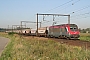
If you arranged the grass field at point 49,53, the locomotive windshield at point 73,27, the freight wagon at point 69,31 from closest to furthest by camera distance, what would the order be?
the grass field at point 49,53 → the freight wagon at point 69,31 → the locomotive windshield at point 73,27

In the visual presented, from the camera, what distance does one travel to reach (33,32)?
2972 inches

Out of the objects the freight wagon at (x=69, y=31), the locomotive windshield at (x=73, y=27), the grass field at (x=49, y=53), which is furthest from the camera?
the locomotive windshield at (x=73, y=27)

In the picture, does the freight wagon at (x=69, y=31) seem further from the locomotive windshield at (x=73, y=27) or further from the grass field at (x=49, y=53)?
the grass field at (x=49, y=53)

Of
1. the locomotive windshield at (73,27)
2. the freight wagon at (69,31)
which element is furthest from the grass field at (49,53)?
the locomotive windshield at (73,27)

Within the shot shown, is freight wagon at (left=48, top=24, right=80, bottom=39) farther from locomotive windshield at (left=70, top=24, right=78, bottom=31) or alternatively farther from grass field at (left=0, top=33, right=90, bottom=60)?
grass field at (left=0, top=33, right=90, bottom=60)

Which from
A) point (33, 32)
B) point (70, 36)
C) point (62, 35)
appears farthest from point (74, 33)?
point (33, 32)

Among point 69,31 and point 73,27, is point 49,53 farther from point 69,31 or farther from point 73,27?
point 73,27

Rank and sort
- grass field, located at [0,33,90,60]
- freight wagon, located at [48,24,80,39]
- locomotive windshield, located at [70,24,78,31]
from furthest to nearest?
locomotive windshield, located at [70,24,78,31] < freight wagon, located at [48,24,80,39] < grass field, located at [0,33,90,60]

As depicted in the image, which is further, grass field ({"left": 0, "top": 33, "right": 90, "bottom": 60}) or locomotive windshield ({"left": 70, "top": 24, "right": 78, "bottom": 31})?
locomotive windshield ({"left": 70, "top": 24, "right": 78, "bottom": 31})

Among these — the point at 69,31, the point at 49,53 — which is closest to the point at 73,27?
the point at 69,31

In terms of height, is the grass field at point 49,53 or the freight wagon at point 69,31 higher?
the freight wagon at point 69,31

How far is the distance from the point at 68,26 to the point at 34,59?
28.9 m

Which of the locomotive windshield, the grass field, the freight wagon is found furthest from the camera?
the locomotive windshield

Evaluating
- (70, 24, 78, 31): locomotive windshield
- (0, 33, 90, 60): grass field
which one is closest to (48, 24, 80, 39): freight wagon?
(70, 24, 78, 31): locomotive windshield
